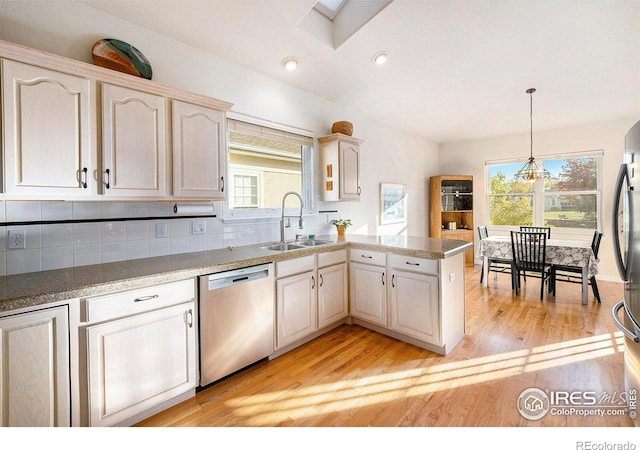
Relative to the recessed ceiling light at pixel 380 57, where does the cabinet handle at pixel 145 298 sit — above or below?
below

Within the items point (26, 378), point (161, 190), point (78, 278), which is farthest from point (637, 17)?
point (26, 378)

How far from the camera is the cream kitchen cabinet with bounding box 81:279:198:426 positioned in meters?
1.59

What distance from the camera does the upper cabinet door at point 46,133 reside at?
5.08 feet

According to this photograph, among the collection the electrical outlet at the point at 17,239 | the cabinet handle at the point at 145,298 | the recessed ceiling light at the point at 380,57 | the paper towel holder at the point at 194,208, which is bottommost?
the cabinet handle at the point at 145,298

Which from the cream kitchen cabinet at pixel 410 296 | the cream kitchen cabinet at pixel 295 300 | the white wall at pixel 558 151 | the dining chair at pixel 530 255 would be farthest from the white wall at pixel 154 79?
the white wall at pixel 558 151

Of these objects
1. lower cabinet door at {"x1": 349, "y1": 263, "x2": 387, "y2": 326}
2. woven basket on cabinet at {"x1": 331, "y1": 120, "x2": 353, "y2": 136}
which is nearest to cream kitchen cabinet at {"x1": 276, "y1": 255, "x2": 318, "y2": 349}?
lower cabinet door at {"x1": 349, "y1": 263, "x2": 387, "y2": 326}

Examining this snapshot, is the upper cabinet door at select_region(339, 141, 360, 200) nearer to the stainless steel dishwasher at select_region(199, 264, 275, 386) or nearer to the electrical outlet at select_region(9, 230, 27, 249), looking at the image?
the stainless steel dishwasher at select_region(199, 264, 275, 386)

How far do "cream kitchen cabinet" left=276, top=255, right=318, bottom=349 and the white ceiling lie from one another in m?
2.00

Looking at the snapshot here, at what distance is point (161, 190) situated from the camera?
6.88 ft

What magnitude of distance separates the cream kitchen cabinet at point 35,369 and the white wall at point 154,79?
2.22 ft

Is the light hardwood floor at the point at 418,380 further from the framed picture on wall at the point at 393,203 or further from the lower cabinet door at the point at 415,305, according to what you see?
the framed picture on wall at the point at 393,203

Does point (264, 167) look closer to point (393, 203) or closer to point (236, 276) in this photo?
point (236, 276)
